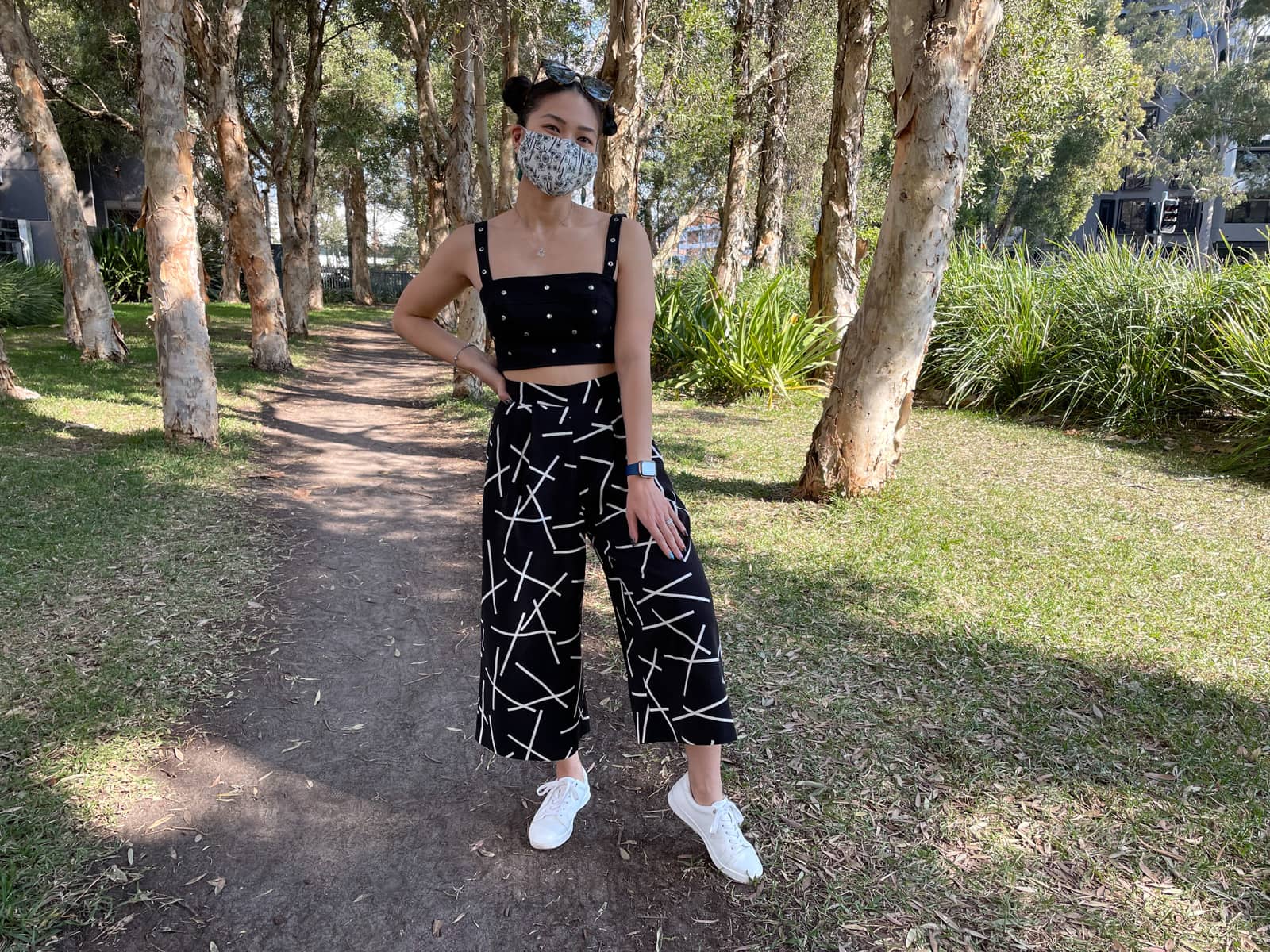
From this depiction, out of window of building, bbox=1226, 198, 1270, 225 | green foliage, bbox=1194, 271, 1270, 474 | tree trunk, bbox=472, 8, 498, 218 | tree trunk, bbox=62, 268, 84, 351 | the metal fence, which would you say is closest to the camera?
green foliage, bbox=1194, 271, 1270, 474

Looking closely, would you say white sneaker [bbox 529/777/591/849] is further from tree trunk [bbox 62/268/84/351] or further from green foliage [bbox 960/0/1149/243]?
tree trunk [bbox 62/268/84/351]

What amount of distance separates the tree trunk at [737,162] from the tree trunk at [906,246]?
6620mm

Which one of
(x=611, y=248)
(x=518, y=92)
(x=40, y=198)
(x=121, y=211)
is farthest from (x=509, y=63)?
(x=121, y=211)

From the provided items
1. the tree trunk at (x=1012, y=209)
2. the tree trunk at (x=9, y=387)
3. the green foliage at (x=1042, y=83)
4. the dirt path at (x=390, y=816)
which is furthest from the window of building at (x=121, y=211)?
the tree trunk at (x=1012, y=209)

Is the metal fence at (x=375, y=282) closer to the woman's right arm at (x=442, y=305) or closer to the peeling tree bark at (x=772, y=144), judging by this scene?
the peeling tree bark at (x=772, y=144)

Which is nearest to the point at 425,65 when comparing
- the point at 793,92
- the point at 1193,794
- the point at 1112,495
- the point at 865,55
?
the point at 865,55

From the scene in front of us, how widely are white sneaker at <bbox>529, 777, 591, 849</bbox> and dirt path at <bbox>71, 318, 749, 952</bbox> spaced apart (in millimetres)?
53

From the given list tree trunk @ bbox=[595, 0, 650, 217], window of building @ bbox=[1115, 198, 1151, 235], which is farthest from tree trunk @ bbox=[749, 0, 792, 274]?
window of building @ bbox=[1115, 198, 1151, 235]

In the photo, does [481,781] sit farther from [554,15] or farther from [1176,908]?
[554,15]

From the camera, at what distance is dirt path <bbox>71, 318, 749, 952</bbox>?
7.20ft

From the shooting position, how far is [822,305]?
10266 millimetres

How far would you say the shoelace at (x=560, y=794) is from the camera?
252 centimetres

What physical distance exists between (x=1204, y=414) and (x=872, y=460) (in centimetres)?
431

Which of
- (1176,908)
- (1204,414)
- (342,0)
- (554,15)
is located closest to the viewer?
(1176,908)
